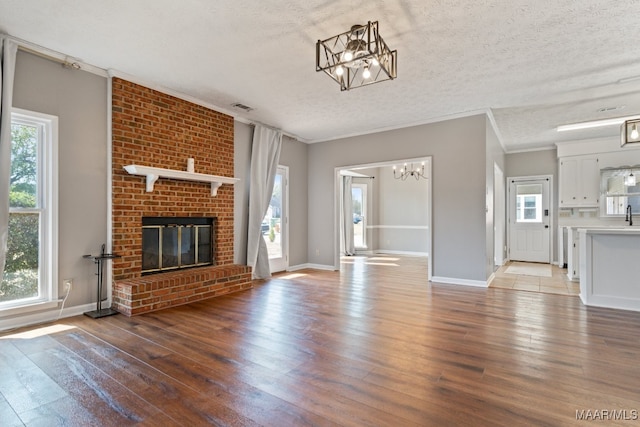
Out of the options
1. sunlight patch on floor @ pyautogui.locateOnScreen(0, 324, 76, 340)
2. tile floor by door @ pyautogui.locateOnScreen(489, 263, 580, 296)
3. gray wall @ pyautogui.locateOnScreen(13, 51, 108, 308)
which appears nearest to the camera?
sunlight patch on floor @ pyautogui.locateOnScreen(0, 324, 76, 340)

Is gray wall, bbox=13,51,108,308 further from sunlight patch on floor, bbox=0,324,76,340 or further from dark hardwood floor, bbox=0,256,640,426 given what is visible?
dark hardwood floor, bbox=0,256,640,426

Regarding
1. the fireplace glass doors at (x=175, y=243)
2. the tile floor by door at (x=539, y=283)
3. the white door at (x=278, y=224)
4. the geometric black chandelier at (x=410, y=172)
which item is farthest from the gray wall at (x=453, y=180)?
the fireplace glass doors at (x=175, y=243)

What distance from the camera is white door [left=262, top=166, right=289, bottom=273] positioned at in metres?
6.11

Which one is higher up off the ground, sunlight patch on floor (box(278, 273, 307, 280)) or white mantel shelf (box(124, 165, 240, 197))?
white mantel shelf (box(124, 165, 240, 197))

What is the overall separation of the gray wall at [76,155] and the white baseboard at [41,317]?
0.21ft

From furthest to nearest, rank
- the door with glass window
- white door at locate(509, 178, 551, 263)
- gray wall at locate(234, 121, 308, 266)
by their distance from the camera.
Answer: the door with glass window
white door at locate(509, 178, 551, 263)
gray wall at locate(234, 121, 308, 266)

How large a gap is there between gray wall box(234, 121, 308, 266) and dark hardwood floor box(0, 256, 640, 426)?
180 centimetres

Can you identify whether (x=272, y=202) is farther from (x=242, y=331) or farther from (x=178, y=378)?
(x=178, y=378)

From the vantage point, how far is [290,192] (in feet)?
21.4

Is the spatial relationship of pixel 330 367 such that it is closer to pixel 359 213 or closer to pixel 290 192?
pixel 290 192

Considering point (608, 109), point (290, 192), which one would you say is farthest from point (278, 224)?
point (608, 109)

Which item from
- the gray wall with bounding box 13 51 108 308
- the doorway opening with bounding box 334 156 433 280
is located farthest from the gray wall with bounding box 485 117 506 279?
the gray wall with bounding box 13 51 108 308

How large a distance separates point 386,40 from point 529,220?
22.1ft
